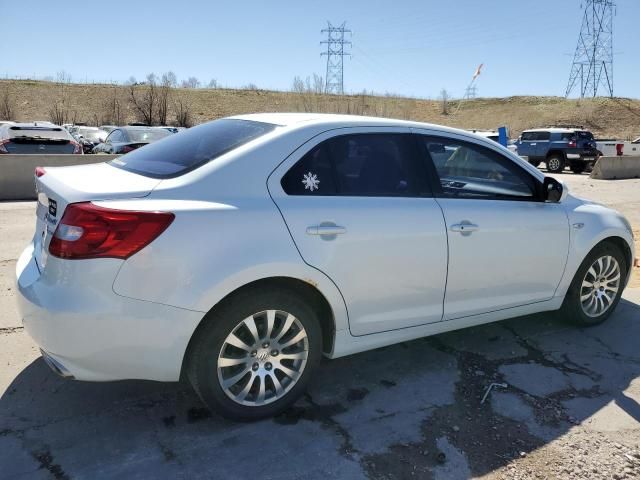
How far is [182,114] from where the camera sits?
5909 centimetres

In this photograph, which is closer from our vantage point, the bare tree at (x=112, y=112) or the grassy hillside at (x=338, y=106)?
the bare tree at (x=112, y=112)

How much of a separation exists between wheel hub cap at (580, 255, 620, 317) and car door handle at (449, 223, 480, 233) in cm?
146

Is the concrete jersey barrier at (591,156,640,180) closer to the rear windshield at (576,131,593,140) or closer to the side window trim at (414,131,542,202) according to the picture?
the rear windshield at (576,131,593,140)

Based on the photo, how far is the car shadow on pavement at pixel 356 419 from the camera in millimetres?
2678

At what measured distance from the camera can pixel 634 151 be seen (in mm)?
24922

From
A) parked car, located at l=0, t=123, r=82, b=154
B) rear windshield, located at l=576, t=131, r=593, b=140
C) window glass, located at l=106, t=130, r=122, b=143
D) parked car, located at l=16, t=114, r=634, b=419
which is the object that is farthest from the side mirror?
rear windshield, located at l=576, t=131, r=593, b=140

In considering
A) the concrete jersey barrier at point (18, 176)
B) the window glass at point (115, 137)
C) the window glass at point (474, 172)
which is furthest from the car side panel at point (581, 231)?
the window glass at point (115, 137)

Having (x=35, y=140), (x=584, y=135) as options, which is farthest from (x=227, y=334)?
(x=584, y=135)

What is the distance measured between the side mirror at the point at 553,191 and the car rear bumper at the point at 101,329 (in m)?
2.69

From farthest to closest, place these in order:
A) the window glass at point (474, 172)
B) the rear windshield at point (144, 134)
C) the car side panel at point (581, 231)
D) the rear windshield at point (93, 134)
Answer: the rear windshield at point (93, 134)
the rear windshield at point (144, 134)
the car side panel at point (581, 231)
the window glass at point (474, 172)

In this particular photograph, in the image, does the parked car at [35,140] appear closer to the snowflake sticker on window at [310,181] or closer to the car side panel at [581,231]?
the snowflake sticker on window at [310,181]

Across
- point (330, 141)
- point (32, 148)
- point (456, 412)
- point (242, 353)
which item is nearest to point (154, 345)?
point (242, 353)

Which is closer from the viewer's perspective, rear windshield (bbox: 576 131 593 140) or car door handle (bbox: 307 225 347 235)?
car door handle (bbox: 307 225 347 235)

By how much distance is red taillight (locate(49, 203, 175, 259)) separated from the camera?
8.25 ft
